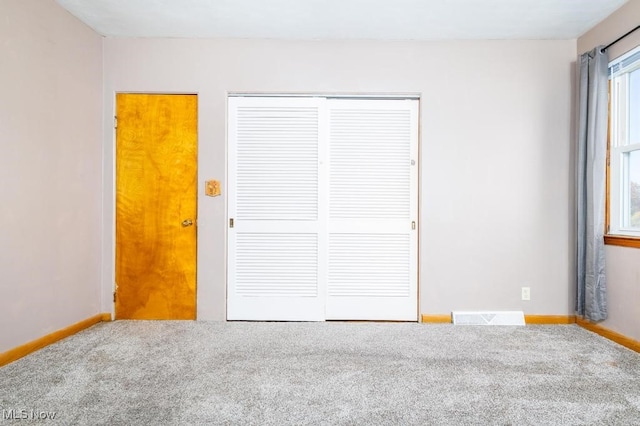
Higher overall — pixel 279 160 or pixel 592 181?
pixel 279 160

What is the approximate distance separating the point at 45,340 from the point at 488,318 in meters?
3.49

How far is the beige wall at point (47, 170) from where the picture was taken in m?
2.48

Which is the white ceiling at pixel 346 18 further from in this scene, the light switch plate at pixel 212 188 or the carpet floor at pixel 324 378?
the carpet floor at pixel 324 378

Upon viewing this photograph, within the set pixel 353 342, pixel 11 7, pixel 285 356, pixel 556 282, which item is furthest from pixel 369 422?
pixel 11 7

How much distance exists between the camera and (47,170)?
281 cm

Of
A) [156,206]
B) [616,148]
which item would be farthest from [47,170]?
[616,148]

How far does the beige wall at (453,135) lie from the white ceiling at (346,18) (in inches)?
4.6

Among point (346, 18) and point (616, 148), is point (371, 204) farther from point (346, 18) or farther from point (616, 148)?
point (616, 148)

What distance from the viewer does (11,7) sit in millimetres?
A: 2486

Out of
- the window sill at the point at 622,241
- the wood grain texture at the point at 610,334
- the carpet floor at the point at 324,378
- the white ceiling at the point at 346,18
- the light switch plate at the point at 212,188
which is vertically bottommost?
the carpet floor at the point at 324,378

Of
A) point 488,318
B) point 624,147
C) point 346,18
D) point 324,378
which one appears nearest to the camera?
point 324,378

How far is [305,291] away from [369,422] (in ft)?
5.97

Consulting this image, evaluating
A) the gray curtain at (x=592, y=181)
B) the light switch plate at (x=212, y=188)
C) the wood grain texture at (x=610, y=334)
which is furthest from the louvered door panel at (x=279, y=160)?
the wood grain texture at (x=610, y=334)

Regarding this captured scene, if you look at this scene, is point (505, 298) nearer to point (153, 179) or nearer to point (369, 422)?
point (369, 422)
